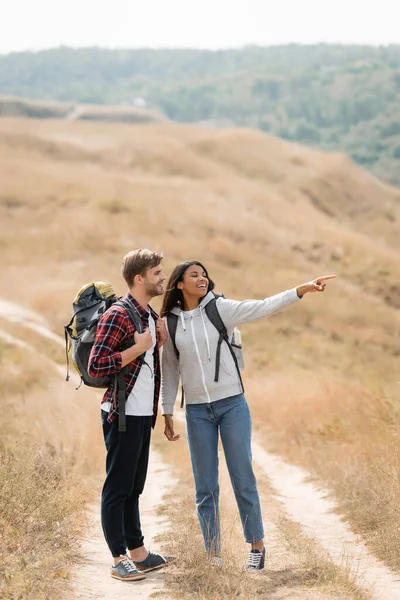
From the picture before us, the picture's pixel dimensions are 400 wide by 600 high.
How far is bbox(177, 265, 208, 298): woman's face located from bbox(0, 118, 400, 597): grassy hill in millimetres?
2092

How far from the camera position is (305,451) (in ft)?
39.9

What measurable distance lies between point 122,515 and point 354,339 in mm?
26685

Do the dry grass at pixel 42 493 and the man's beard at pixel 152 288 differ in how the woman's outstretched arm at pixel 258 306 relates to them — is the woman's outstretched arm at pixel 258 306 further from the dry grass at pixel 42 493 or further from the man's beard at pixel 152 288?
the dry grass at pixel 42 493

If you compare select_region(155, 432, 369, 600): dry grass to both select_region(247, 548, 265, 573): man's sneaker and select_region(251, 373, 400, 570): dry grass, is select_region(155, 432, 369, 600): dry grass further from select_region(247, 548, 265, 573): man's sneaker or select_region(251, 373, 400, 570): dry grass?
select_region(251, 373, 400, 570): dry grass

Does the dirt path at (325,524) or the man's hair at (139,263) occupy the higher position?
the man's hair at (139,263)

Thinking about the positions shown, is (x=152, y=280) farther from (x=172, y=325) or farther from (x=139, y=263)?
(x=172, y=325)

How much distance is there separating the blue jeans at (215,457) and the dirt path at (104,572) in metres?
0.54

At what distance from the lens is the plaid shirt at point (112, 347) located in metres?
5.47

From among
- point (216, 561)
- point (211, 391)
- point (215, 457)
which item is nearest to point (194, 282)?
point (211, 391)

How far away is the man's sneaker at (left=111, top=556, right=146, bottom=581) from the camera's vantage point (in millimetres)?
5730

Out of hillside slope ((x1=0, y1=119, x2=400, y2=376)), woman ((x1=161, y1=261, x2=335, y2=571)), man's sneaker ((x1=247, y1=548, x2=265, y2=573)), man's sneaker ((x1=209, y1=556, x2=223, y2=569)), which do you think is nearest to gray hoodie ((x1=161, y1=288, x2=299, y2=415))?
woman ((x1=161, y1=261, x2=335, y2=571))

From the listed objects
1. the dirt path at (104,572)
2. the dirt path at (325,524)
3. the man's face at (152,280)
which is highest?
the man's face at (152,280)

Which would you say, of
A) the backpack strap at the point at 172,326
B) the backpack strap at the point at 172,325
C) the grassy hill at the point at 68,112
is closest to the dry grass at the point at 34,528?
the backpack strap at the point at 172,326

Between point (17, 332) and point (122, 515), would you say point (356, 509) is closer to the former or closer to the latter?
point (122, 515)
